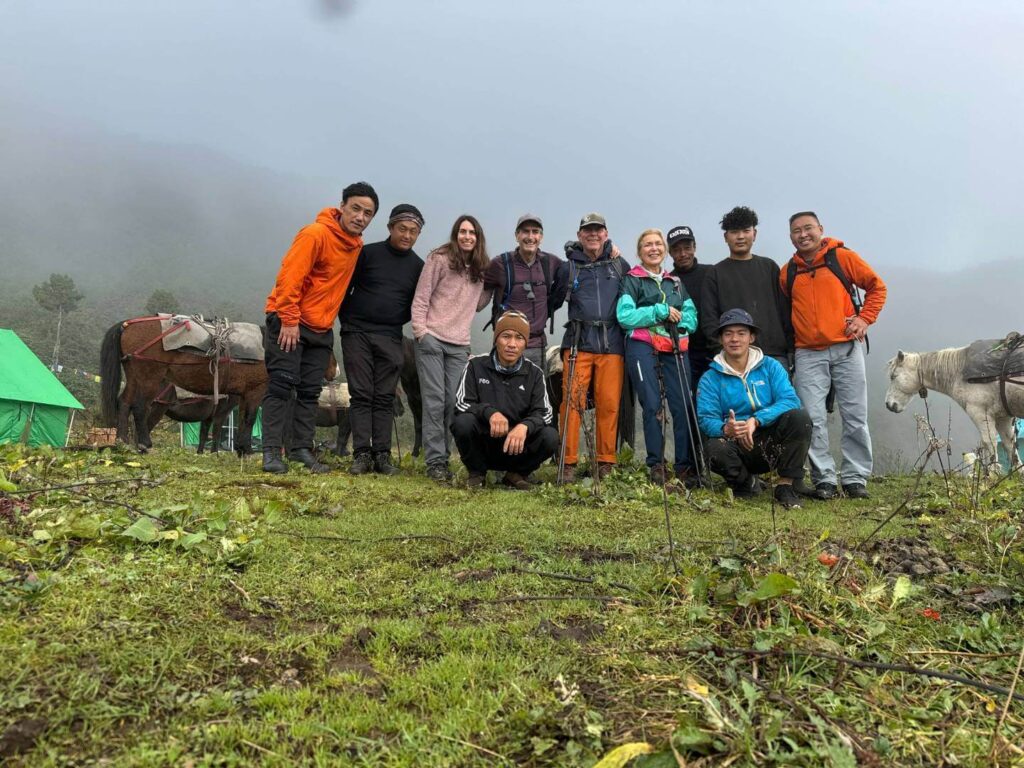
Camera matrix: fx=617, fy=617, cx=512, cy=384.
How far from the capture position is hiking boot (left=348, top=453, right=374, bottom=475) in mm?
6336

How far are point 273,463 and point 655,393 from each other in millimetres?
3828

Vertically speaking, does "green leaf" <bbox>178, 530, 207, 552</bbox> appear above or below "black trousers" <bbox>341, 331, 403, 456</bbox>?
below

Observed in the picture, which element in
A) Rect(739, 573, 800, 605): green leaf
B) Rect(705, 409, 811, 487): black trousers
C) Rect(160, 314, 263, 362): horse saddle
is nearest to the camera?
Rect(739, 573, 800, 605): green leaf

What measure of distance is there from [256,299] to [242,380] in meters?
120

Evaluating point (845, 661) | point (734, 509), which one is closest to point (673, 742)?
point (845, 661)

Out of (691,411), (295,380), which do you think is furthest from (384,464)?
(691,411)

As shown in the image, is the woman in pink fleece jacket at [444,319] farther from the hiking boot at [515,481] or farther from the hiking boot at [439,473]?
the hiking boot at [515,481]

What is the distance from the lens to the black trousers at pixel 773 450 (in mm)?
5535

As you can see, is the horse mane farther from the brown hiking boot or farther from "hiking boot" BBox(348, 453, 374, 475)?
"hiking boot" BBox(348, 453, 374, 475)

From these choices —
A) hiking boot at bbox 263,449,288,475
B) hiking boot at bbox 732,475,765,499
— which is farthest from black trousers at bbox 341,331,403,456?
hiking boot at bbox 732,475,765,499

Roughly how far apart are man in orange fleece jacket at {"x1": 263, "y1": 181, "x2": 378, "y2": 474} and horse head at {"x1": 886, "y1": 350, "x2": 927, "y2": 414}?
9231mm

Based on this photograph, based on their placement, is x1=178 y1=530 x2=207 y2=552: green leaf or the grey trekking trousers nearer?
x1=178 y1=530 x2=207 y2=552: green leaf

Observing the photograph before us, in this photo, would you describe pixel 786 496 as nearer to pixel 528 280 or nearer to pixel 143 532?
pixel 528 280

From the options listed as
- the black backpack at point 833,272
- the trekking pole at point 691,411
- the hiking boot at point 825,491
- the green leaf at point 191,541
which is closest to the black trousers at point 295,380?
the green leaf at point 191,541
